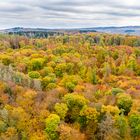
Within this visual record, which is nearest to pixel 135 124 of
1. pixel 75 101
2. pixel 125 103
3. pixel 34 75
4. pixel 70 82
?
pixel 125 103

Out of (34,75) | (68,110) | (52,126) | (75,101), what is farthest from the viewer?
(34,75)

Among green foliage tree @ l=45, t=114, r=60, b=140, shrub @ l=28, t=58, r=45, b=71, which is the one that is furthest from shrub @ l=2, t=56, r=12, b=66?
green foliage tree @ l=45, t=114, r=60, b=140

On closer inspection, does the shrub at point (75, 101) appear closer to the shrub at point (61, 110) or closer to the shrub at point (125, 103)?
the shrub at point (61, 110)

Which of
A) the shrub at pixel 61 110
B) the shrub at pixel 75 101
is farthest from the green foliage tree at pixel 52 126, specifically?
the shrub at pixel 75 101

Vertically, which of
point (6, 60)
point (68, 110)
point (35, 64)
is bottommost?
point (68, 110)

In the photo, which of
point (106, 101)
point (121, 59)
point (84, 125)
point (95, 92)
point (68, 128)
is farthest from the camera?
point (121, 59)

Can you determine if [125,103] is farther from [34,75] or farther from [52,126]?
[34,75]

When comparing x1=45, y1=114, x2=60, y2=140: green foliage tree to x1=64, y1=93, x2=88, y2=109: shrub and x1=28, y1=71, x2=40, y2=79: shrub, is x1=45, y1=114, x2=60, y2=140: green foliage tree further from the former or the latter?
x1=28, y1=71, x2=40, y2=79: shrub

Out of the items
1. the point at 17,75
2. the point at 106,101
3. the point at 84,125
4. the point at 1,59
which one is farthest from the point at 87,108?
the point at 1,59

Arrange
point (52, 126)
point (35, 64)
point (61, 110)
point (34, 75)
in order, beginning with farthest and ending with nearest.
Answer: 1. point (35, 64)
2. point (34, 75)
3. point (61, 110)
4. point (52, 126)

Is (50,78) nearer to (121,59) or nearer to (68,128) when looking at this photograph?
(68,128)

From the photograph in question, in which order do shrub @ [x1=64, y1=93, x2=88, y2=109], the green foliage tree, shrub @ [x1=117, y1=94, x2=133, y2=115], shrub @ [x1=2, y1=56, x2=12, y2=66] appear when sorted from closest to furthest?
the green foliage tree, shrub @ [x1=64, y1=93, x2=88, y2=109], shrub @ [x1=117, y1=94, x2=133, y2=115], shrub @ [x1=2, y1=56, x2=12, y2=66]
